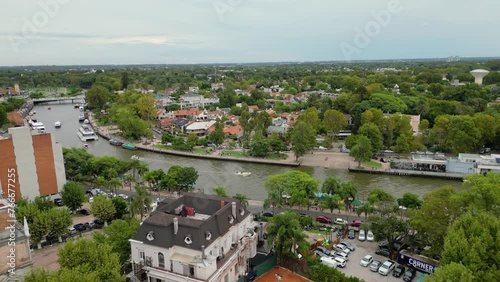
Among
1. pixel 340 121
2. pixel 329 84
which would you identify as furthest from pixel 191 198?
pixel 329 84

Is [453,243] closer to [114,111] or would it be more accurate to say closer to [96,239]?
[96,239]

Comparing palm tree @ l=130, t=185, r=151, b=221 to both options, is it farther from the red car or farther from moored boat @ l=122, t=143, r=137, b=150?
moored boat @ l=122, t=143, r=137, b=150

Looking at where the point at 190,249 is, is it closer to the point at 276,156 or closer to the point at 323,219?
the point at 323,219

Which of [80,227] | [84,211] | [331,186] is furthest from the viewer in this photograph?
[331,186]

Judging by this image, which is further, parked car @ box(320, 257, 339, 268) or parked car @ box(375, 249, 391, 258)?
parked car @ box(375, 249, 391, 258)

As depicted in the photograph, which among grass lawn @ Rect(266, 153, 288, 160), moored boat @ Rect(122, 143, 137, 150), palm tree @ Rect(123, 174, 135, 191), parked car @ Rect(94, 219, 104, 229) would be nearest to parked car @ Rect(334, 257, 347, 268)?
parked car @ Rect(94, 219, 104, 229)

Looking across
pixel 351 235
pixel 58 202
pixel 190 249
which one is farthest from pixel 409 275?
pixel 58 202
